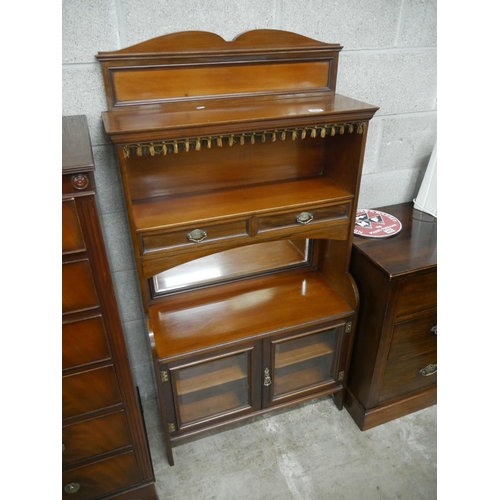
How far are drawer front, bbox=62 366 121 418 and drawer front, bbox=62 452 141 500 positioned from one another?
0.91ft

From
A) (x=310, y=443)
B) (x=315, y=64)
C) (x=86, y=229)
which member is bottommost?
(x=310, y=443)

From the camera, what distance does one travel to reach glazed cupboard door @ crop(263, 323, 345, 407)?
165cm

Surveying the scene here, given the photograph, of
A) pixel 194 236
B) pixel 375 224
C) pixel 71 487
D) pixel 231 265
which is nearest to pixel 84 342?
pixel 194 236

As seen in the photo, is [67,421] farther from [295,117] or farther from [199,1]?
[199,1]

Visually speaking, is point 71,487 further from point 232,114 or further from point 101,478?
point 232,114

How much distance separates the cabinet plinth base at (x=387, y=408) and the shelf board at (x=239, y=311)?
537 millimetres

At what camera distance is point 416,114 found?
1.72m

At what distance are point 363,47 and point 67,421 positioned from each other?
5.45ft

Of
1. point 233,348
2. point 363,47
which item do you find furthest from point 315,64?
point 233,348

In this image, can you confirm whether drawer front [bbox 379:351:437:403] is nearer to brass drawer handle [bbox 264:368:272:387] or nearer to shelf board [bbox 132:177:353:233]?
brass drawer handle [bbox 264:368:272:387]

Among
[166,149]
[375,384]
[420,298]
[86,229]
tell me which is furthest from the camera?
[375,384]

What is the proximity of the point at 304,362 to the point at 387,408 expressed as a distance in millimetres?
461

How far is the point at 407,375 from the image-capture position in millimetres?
1753

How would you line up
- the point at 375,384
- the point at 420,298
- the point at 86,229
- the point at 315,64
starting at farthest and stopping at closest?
1. the point at 375,384
2. the point at 420,298
3. the point at 315,64
4. the point at 86,229
